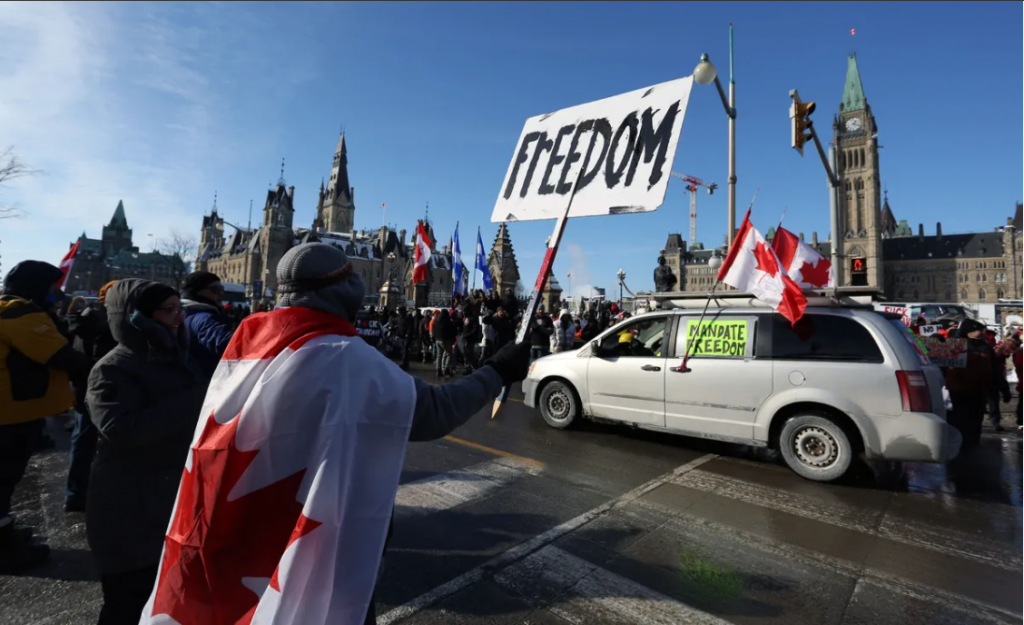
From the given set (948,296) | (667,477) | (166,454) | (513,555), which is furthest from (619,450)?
(948,296)

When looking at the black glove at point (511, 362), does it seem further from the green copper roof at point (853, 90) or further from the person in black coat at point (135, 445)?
the green copper roof at point (853, 90)

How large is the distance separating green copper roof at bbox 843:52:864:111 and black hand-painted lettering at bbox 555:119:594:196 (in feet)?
388

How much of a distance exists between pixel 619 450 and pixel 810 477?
2.08 metres

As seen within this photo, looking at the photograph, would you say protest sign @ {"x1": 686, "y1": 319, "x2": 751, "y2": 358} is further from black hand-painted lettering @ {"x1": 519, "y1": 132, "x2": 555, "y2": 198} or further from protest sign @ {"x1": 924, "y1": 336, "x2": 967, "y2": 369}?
black hand-painted lettering @ {"x1": 519, "y1": 132, "x2": 555, "y2": 198}

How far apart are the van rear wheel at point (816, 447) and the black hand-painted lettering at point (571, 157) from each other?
13.4 feet

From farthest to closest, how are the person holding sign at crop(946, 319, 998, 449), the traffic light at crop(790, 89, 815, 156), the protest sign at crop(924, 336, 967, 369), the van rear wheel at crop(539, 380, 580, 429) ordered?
the traffic light at crop(790, 89, 815, 156)
the van rear wheel at crop(539, 380, 580, 429)
the protest sign at crop(924, 336, 967, 369)
the person holding sign at crop(946, 319, 998, 449)

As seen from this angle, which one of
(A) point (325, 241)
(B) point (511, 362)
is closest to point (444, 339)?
(B) point (511, 362)

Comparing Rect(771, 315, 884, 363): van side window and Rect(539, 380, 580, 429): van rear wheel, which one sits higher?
Rect(771, 315, 884, 363): van side window

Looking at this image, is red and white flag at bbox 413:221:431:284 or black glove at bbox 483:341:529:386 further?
red and white flag at bbox 413:221:431:284

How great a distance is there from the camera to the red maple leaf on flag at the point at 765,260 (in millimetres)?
5921

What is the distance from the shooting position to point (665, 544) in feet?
12.4

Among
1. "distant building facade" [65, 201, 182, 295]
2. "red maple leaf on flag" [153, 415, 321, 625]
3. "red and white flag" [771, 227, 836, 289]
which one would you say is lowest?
"red maple leaf on flag" [153, 415, 321, 625]

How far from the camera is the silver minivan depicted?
4887 mm

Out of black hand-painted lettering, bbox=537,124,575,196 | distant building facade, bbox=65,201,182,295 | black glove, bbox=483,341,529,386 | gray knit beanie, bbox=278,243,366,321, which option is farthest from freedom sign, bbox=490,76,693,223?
distant building facade, bbox=65,201,182,295
